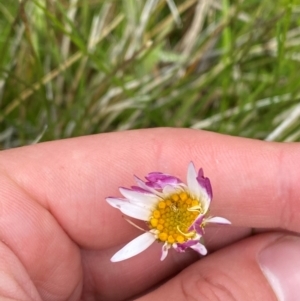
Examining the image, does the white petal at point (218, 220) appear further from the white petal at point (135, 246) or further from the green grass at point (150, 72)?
the green grass at point (150, 72)

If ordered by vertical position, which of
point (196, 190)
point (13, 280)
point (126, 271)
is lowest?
point (126, 271)

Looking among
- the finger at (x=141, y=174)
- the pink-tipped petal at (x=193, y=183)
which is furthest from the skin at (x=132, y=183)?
the pink-tipped petal at (x=193, y=183)

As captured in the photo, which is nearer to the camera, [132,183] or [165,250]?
[165,250]

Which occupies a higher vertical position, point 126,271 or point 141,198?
point 141,198

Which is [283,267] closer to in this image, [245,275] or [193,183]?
[245,275]

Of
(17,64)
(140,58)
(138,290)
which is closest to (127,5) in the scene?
(140,58)

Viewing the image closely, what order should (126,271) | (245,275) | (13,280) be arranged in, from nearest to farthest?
1. (13,280)
2. (245,275)
3. (126,271)

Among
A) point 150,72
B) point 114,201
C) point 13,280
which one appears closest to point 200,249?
point 114,201
